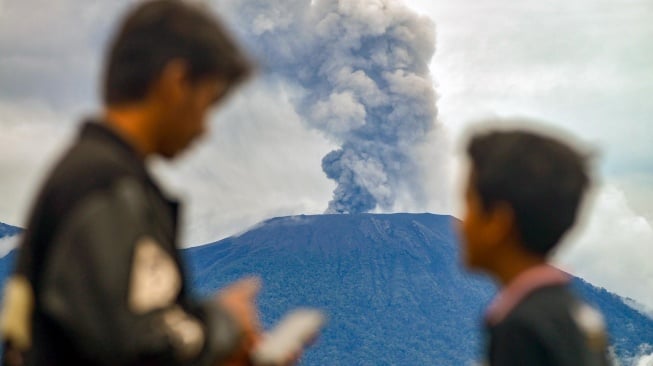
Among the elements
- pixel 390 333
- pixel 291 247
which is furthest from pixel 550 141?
pixel 291 247

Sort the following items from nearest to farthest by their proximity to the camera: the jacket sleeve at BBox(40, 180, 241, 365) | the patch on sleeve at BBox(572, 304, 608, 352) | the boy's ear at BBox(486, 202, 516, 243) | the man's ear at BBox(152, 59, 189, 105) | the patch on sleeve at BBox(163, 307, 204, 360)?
the jacket sleeve at BBox(40, 180, 241, 365) → the patch on sleeve at BBox(163, 307, 204, 360) → the man's ear at BBox(152, 59, 189, 105) → the patch on sleeve at BBox(572, 304, 608, 352) → the boy's ear at BBox(486, 202, 516, 243)

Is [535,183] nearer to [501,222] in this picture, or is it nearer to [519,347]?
[501,222]

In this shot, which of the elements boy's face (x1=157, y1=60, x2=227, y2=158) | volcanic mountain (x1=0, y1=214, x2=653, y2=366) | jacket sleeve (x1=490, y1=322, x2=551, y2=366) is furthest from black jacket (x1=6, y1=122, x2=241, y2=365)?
volcanic mountain (x1=0, y1=214, x2=653, y2=366)

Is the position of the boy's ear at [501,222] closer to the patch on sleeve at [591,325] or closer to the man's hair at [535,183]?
the man's hair at [535,183]

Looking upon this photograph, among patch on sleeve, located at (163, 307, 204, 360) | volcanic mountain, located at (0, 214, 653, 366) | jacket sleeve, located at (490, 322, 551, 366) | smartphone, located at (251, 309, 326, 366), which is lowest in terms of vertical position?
patch on sleeve, located at (163, 307, 204, 360)

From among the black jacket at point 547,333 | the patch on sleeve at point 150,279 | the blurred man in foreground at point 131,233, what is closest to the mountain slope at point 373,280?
the black jacket at point 547,333

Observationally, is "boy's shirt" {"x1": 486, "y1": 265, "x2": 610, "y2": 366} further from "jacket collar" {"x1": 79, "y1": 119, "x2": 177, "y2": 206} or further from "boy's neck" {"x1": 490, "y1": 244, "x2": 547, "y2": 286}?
"jacket collar" {"x1": 79, "y1": 119, "x2": 177, "y2": 206}
